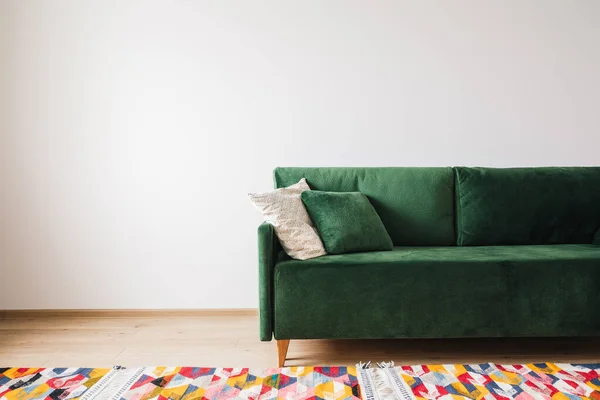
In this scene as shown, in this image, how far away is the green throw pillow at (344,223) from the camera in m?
2.14

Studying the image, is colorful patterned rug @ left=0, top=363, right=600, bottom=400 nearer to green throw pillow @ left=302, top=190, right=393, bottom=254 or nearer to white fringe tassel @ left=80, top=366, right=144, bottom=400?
white fringe tassel @ left=80, top=366, right=144, bottom=400

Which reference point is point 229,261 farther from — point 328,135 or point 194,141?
point 328,135

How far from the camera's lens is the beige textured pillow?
6.77ft

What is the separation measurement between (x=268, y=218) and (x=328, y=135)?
95 centimetres

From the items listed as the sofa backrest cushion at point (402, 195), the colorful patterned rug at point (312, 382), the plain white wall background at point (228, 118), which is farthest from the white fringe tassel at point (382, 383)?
the plain white wall background at point (228, 118)

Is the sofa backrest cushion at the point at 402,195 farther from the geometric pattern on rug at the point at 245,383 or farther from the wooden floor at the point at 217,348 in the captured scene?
the geometric pattern on rug at the point at 245,383

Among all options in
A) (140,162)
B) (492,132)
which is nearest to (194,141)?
(140,162)

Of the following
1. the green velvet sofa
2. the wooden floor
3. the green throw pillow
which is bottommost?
the wooden floor

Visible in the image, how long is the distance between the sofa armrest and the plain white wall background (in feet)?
2.89

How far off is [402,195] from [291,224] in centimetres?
77

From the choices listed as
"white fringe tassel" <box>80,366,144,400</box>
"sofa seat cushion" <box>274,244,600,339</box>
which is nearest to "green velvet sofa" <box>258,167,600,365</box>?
"sofa seat cushion" <box>274,244,600,339</box>

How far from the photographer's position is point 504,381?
68.2 inches

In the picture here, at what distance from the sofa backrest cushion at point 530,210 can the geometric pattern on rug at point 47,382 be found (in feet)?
6.38

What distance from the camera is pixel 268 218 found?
2.12 metres
